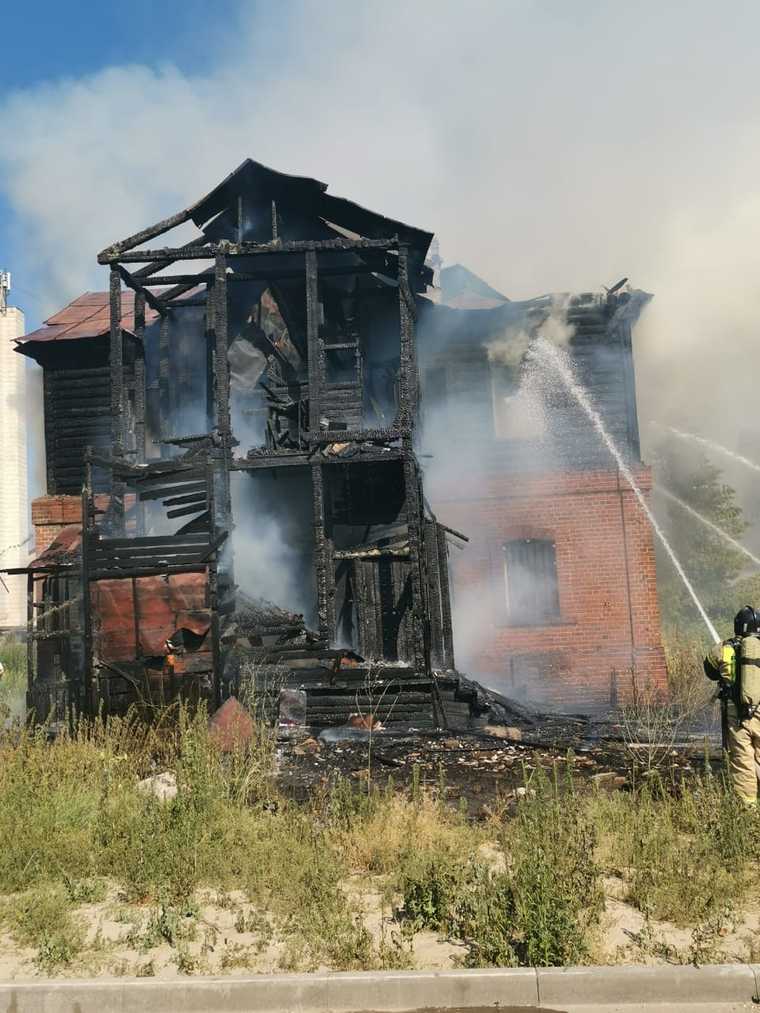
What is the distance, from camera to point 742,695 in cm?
736

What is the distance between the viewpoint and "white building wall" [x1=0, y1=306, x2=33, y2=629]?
116 feet

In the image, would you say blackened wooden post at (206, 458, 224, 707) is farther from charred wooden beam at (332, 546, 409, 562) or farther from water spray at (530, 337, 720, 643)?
water spray at (530, 337, 720, 643)

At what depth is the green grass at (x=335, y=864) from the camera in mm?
4801

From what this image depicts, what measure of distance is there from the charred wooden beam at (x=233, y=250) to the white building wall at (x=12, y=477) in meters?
23.3

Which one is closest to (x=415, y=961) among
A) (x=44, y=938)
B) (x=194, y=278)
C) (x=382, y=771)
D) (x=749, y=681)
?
(x=44, y=938)

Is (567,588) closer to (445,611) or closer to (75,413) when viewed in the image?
(445,611)

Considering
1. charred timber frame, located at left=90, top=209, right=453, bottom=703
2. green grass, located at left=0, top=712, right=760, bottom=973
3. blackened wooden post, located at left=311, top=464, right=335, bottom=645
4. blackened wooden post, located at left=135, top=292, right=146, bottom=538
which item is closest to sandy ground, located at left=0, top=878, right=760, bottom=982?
green grass, located at left=0, top=712, right=760, bottom=973

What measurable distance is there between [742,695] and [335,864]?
3.58 meters

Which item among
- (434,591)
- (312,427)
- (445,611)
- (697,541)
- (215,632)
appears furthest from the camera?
(697,541)

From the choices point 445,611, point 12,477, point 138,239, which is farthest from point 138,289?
point 12,477

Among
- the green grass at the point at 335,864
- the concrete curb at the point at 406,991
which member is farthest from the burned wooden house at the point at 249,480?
the concrete curb at the point at 406,991

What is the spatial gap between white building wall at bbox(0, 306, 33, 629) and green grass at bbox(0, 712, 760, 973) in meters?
29.8

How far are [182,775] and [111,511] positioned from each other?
26.9 feet

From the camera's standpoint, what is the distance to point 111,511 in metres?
14.6
